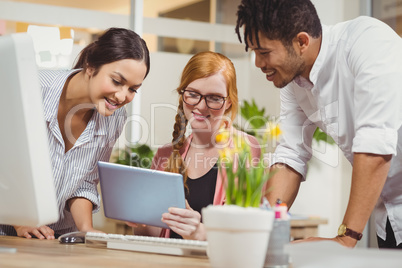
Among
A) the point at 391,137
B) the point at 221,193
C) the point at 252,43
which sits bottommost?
the point at 221,193

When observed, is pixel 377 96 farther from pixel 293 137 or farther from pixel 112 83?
pixel 112 83

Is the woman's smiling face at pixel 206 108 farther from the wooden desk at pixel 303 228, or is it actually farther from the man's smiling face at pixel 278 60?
the wooden desk at pixel 303 228

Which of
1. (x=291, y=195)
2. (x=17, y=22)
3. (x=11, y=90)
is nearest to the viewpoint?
(x=11, y=90)

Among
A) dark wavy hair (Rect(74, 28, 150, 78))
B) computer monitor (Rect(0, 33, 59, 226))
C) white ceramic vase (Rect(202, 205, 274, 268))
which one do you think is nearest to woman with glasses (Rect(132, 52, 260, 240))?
dark wavy hair (Rect(74, 28, 150, 78))

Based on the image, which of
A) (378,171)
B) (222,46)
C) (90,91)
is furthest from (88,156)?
(222,46)

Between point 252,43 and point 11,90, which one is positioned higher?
point 252,43

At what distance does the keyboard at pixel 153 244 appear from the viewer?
1.24 metres

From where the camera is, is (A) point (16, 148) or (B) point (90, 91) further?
(B) point (90, 91)

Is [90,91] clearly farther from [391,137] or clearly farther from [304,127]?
[391,137]

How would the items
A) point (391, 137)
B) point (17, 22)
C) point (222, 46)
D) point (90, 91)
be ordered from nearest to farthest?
point (391, 137) < point (90, 91) < point (17, 22) < point (222, 46)

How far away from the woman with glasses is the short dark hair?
0.47 m

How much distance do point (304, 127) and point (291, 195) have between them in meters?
0.26

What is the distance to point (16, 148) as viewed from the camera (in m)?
1.08

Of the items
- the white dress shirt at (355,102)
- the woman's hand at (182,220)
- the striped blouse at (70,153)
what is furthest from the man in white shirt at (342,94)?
the striped blouse at (70,153)
